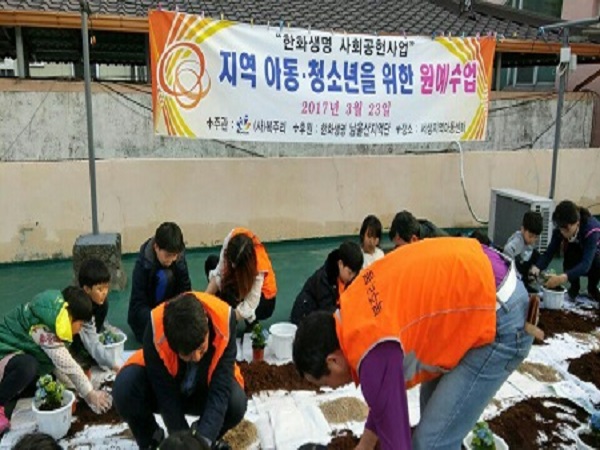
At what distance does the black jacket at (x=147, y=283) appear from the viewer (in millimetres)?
3145

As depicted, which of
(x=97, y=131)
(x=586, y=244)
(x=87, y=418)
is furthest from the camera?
(x=97, y=131)

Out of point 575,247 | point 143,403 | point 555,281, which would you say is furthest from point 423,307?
point 575,247

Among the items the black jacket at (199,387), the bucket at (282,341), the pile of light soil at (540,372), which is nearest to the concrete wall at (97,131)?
the bucket at (282,341)

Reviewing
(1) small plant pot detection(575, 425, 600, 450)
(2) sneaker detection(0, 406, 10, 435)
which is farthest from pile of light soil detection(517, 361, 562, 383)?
(2) sneaker detection(0, 406, 10, 435)

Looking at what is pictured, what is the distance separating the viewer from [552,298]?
13.4 feet

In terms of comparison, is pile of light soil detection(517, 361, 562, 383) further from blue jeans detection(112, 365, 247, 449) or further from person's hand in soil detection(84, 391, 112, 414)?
person's hand in soil detection(84, 391, 112, 414)

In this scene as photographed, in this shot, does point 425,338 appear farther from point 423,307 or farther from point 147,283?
point 147,283

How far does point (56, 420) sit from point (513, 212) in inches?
185

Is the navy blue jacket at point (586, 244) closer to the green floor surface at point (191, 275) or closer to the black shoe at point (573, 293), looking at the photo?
the black shoe at point (573, 293)

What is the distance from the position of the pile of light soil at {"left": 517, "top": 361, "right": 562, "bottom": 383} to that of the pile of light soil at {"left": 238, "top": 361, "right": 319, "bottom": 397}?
49.5 inches

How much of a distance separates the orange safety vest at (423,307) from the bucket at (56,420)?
5.20 feet

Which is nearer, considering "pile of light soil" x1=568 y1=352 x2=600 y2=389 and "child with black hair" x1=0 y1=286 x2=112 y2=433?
"child with black hair" x1=0 y1=286 x2=112 y2=433

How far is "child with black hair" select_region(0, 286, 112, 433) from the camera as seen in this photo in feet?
8.09

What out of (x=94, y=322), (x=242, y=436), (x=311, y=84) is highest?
(x=311, y=84)
